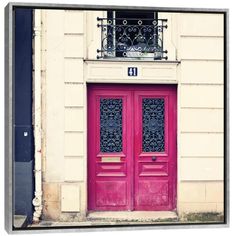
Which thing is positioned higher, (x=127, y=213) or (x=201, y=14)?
(x=201, y=14)

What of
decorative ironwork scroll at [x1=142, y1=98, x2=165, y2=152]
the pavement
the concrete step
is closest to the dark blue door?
the concrete step

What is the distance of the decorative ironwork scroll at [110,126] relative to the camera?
20.9ft

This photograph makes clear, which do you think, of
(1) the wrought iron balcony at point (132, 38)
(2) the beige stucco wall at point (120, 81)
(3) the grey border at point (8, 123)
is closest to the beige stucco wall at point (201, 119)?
(2) the beige stucco wall at point (120, 81)

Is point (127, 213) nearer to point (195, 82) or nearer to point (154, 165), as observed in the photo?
point (154, 165)

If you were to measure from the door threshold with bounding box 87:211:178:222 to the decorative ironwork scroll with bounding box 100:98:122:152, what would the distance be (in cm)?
59

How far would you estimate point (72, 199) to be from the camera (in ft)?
20.5

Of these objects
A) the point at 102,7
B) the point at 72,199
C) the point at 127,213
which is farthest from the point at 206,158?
the point at 102,7

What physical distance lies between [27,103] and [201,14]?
1829 mm

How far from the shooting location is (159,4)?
242 inches

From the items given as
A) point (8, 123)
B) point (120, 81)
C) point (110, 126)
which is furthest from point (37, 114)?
point (120, 81)

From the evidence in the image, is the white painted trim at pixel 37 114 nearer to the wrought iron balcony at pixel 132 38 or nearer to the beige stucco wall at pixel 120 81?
the beige stucco wall at pixel 120 81
